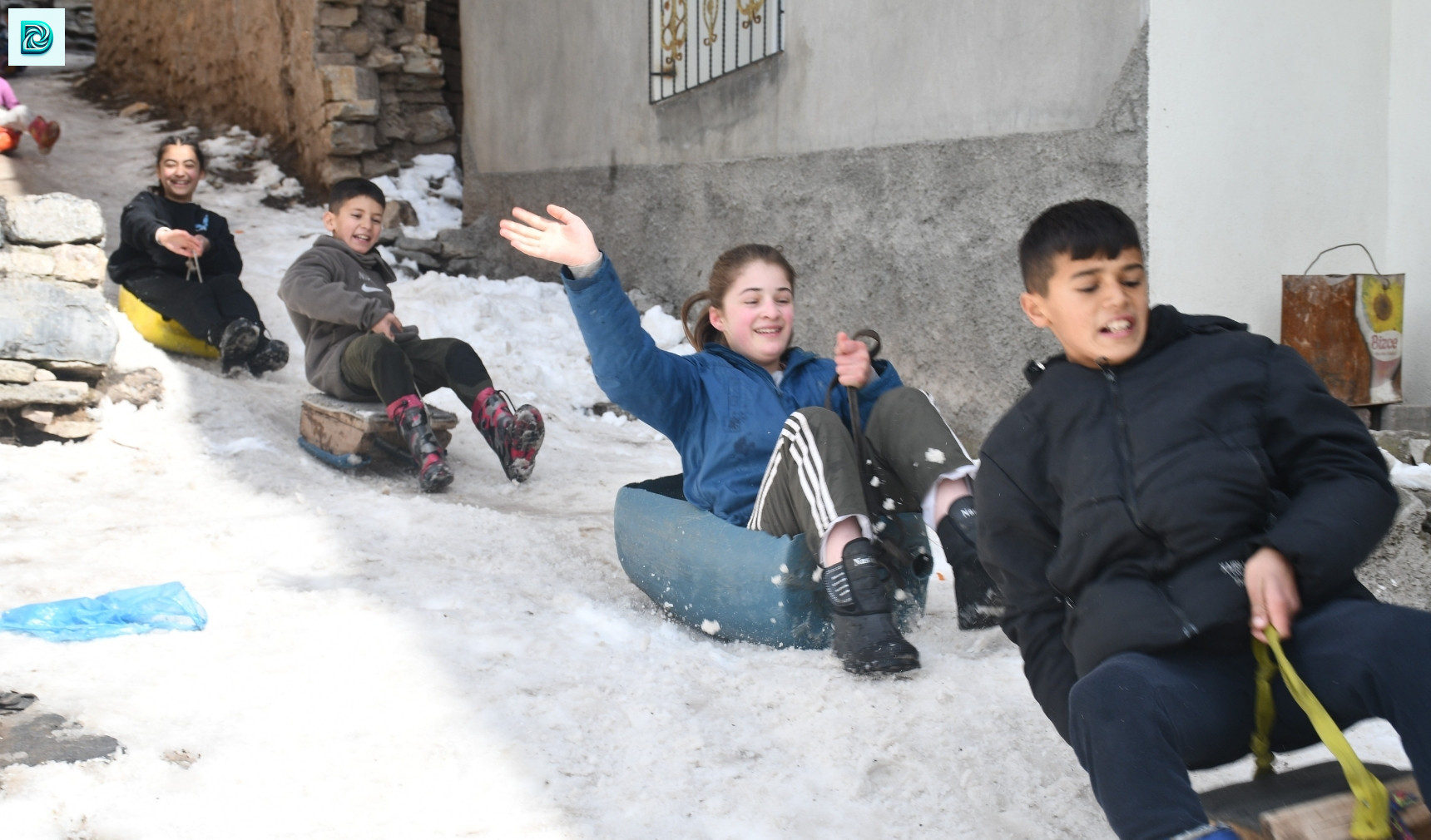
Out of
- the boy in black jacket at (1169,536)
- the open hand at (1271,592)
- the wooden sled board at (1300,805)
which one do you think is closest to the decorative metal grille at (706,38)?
the boy in black jacket at (1169,536)

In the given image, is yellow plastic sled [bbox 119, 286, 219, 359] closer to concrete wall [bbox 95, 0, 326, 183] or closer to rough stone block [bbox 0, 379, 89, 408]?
rough stone block [bbox 0, 379, 89, 408]

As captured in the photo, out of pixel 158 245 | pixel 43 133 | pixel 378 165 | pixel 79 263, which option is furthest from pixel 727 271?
pixel 43 133

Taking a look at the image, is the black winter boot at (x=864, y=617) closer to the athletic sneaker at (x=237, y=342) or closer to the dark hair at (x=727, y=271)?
the dark hair at (x=727, y=271)

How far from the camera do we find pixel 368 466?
446cm

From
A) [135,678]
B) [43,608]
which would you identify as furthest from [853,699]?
[43,608]

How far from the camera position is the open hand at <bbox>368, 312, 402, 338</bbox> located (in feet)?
14.3

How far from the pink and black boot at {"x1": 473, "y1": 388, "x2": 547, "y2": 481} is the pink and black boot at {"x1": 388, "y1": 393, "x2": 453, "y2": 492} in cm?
20

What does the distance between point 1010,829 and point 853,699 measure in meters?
0.49

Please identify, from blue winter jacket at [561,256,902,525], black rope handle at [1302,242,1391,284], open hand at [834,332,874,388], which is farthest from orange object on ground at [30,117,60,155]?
black rope handle at [1302,242,1391,284]

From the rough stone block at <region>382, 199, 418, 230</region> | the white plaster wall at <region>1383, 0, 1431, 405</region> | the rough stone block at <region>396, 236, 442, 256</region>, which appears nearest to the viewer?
the white plaster wall at <region>1383, 0, 1431, 405</region>

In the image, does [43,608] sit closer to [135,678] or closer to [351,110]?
[135,678]

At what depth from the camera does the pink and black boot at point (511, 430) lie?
13.9ft

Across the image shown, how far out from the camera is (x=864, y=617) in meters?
2.34

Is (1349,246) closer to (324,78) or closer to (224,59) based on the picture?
(324,78)
